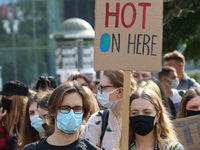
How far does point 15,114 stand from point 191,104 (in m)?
2.21

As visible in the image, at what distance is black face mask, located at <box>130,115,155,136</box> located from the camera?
3418 mm

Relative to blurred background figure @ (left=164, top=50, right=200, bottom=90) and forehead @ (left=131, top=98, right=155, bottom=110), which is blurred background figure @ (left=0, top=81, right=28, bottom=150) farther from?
blurred background figure @ (left=164, top=50, right=200, bottom=90)

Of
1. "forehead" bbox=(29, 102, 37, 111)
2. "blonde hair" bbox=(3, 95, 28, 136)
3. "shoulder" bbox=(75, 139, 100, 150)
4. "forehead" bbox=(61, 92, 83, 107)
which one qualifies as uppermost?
"forehead" bbox=(61, 92, 83, 107)

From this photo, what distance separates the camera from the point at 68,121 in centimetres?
320

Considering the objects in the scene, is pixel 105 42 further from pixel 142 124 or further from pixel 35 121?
pixel 35 121

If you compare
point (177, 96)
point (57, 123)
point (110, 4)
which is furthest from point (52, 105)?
point (177, 96)

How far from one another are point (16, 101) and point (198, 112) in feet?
7.70

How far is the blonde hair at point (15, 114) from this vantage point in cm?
559

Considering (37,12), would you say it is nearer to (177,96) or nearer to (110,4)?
(177,96)

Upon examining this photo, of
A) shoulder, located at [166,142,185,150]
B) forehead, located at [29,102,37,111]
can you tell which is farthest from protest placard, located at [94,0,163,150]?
forehead, located at [29,102,37,111]

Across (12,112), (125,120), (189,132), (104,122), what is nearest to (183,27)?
(12,112)

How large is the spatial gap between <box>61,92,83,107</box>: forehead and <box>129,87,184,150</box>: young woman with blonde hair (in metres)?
0.45

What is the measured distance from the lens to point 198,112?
4789mm

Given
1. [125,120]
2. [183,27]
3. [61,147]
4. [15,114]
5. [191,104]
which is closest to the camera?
[61,147]
